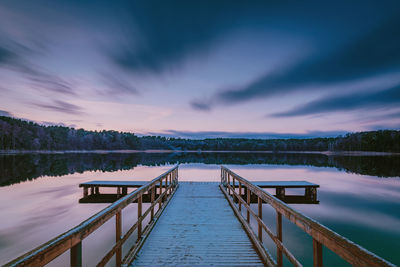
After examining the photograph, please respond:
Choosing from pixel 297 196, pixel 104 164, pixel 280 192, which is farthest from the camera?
pixel 104 164

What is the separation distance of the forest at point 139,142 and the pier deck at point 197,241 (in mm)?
83566

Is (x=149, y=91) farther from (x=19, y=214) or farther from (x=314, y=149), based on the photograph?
(x=314, y=149)

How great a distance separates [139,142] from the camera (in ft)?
378

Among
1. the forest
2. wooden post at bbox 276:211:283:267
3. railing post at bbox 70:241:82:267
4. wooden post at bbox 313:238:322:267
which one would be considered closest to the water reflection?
railing post at bbox 70:241:82:267

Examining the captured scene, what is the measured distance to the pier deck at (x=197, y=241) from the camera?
11.7 ft

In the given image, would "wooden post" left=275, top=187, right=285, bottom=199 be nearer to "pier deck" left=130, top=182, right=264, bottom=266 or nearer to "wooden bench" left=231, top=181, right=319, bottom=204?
"wooden bench" left=231, top=181, right=319, bottom=204

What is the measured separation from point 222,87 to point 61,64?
64.7 ft

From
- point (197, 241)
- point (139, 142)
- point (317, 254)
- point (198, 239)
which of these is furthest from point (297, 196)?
point (139, 142)

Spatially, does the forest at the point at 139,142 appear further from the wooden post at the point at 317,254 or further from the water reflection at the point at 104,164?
the wooden post at the point at 317,254

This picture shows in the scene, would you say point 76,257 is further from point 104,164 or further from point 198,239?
point 104,164

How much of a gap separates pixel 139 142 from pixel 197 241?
116789 millimetres

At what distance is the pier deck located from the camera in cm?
356

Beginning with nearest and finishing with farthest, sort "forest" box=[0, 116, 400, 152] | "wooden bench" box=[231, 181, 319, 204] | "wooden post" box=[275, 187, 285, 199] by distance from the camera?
1. "wooden bench" box=[231, 181, 319, 204]
2. "wooden post" box=[275, 187, 285, 199]
3. "forest" box=[0, 116, 400, 152]

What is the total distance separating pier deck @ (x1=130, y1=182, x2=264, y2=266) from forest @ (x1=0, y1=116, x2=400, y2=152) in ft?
274
